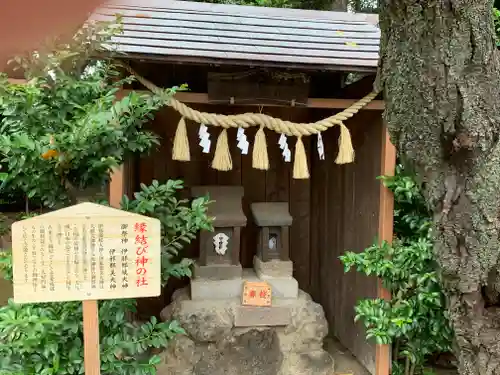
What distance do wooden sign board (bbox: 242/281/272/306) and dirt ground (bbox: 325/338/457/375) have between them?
789 mm

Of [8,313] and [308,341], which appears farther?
[308,341]

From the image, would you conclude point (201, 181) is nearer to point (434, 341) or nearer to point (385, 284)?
point (385, 284)

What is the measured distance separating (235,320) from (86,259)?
1635 millimetres

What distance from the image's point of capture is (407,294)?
3.01m

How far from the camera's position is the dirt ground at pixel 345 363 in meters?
3.43

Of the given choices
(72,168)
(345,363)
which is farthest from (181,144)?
(345,363)

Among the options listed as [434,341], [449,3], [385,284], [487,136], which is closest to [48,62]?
[449,3]

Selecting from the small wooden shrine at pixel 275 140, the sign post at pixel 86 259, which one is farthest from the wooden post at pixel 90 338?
the small wooden shrine at pixel 275 140

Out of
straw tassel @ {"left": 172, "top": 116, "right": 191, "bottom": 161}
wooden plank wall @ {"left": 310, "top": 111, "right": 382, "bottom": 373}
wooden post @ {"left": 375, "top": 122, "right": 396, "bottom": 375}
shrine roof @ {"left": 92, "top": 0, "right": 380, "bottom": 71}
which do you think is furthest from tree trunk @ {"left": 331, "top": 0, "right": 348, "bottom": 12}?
straw tassel @ {"left": 172, "top": 116, "right": 191, "bottom": 161}

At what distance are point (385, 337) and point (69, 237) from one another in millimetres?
2027

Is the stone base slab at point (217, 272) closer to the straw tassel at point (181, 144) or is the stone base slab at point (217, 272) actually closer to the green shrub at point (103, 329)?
the straw tassel at point (181, 144)

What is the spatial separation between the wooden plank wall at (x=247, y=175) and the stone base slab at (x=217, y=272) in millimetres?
578

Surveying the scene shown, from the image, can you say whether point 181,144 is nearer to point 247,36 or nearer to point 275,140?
point 247,36

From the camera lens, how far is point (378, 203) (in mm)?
3211
